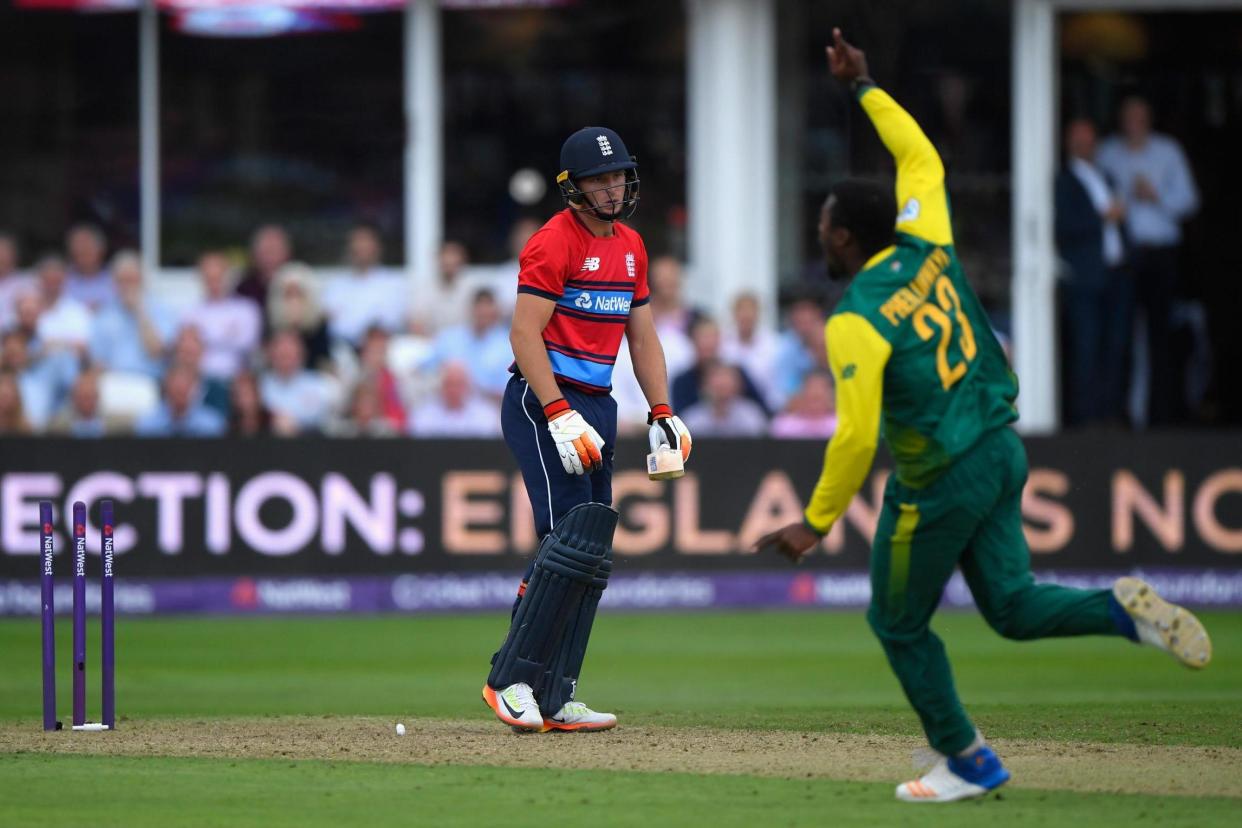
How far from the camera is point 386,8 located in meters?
16.4

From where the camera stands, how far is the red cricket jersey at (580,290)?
750 centimetres

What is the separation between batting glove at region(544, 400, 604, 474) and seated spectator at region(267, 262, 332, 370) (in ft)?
24.0

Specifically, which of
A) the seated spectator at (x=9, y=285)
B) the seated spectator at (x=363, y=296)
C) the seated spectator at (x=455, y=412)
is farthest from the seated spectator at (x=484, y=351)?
the seated spectator at (x=9, y=285)

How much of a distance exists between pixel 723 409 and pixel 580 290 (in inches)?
251

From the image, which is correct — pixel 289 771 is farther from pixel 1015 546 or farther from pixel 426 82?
pixel 426 82

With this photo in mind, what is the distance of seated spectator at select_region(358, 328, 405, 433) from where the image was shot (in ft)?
45.6

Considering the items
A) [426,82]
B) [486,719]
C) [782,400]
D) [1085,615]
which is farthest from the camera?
[426,82]

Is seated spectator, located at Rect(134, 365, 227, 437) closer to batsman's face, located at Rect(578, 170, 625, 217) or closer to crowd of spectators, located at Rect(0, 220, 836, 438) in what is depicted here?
crowd of spectators, located at Rect(0, 220, 836, 438)

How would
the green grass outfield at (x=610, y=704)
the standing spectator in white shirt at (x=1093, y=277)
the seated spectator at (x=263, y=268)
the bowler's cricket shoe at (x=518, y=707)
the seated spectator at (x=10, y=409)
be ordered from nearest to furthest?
the green grass outfield at (x=610, y=704) → the bowler's cricket shoe at (x=518, y=707) → the seated spectator at (x=10, y=409) → the seated spectator at (x=263, y=268) → the standing spectator in white shirt at (x=1093, y=277)

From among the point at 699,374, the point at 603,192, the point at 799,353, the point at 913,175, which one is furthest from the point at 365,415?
the point at 913,175

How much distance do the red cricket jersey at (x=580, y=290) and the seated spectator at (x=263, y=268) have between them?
292 inches

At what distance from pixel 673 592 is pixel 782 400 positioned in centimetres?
175

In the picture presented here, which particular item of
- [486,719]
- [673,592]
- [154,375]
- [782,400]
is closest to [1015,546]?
[486,719]

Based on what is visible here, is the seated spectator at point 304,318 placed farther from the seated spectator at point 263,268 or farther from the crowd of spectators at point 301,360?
the seated spectator at point 263,268
